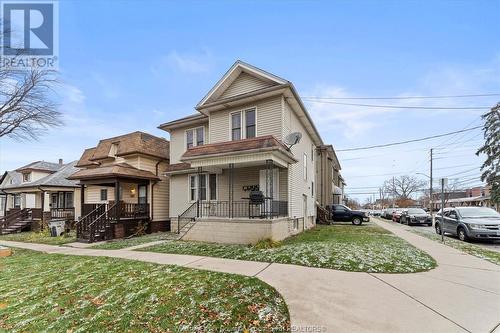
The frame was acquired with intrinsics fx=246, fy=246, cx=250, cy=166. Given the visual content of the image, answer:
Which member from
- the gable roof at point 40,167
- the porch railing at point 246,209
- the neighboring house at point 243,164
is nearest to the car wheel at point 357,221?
the neighboring house at point 243,164

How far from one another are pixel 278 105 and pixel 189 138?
7029mm

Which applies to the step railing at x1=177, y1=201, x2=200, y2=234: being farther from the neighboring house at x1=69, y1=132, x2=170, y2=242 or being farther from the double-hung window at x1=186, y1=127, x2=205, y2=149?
the double-hung window at x1=186, y1=127, x2=205, y2=149

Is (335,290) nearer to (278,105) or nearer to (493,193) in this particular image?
(278,105)

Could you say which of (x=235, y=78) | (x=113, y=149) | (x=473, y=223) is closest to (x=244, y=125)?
(x=235, y=78)

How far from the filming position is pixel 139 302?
4633 mm

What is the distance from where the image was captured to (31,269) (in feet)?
25.2

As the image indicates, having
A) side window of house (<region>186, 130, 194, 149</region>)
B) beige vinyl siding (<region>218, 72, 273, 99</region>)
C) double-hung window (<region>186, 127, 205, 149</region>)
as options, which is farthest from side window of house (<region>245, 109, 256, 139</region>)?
side window of house (<region>186, 130, 194, 149</region>)

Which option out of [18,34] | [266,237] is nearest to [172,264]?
[266,237]

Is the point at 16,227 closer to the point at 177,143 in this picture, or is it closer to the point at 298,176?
the point at 177,143

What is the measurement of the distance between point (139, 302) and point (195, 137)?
12368 mm

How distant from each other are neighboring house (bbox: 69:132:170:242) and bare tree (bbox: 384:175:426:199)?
80.0 metres

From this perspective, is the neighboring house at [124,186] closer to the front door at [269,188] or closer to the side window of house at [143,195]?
the side window of house at [143,195]

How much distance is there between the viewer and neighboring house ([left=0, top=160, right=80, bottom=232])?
2005 centimetres

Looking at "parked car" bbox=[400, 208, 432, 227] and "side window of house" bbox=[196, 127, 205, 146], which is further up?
"side window of house" bbox=[196, 127, 205, 146]
